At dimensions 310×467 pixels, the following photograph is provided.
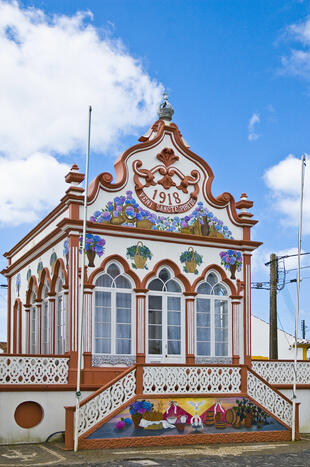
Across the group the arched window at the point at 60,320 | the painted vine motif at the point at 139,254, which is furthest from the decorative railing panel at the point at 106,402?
the painted vine motif at the point at 139,254

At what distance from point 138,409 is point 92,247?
399 cm

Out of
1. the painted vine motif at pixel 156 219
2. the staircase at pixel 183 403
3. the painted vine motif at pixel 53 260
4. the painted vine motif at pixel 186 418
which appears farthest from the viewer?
the painted vine motif at pixel 53 260

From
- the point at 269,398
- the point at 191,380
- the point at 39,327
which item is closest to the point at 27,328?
the point at 39,327

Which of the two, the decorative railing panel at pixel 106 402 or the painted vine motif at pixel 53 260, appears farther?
the painted vine motif at pixel 53 260

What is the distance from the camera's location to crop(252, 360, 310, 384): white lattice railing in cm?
1748

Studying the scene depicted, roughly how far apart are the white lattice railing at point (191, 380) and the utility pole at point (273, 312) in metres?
9.52

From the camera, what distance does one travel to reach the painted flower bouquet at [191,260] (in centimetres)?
1730

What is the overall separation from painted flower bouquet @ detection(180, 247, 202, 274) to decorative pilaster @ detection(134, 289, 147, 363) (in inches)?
54.2

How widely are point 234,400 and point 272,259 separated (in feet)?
39.6

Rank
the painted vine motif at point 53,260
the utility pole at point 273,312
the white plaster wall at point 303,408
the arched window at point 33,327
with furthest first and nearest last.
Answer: the utility pole at point 273,312
the arched window at point 33,327
the white plaster wall at point 303,408
the painted vine motif at point 53,260

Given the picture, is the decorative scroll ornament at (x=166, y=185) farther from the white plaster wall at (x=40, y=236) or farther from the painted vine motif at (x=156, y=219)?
the white plaster wall at (x=40, y=236)

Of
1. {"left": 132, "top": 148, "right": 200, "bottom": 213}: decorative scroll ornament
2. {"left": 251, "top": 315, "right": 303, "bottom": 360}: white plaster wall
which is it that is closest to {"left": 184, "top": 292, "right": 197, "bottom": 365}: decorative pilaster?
{"left": 132, "top": 148, "right": 200, "bottom": 213}: decorative scroll ornament

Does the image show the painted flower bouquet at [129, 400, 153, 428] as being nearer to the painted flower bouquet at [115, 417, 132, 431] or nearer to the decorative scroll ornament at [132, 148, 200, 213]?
the painted flower bouquet at [115, 417, 132, 431]

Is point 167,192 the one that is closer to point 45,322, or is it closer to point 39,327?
point 45,322
